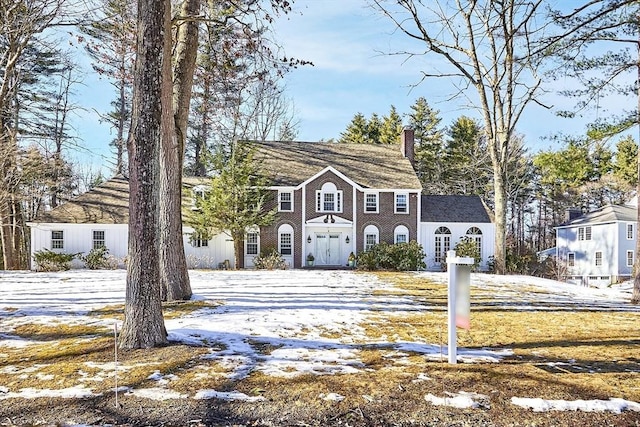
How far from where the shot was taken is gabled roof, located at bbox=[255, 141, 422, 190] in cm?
2616

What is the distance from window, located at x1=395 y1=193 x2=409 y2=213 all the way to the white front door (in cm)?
382

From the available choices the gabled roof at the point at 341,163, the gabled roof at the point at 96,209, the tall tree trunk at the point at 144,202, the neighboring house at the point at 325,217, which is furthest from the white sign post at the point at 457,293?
the gabled roof at the point at 96,209

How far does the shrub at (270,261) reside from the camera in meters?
22.2

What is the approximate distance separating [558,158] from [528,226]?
36.8 m

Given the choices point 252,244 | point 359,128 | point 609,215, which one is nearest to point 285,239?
point 252,244

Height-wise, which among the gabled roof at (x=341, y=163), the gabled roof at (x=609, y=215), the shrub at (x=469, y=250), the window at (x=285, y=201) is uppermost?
the gabled roof at (x=341, y=163)

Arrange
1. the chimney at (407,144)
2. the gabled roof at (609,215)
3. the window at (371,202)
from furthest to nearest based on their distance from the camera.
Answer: the gabled roof at (609,215) < the chimney at (407,144) < the window at (371,202)

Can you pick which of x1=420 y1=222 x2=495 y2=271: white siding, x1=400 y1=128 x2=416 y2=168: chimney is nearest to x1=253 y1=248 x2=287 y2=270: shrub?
x1=420 y1=222 x2=495 y2=271: white siding

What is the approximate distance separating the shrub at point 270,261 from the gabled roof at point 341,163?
414 cm

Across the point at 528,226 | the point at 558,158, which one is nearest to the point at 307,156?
the point at 558,158

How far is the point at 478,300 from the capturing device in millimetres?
10383

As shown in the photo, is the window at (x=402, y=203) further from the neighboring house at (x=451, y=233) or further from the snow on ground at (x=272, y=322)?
the snow on ground at (x=272, y=322)

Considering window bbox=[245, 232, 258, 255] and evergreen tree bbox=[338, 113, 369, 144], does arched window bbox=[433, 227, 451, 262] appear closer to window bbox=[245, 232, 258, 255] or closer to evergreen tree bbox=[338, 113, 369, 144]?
window bbox=[245, 232, 258, 255]

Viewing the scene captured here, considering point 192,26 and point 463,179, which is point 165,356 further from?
point 463,179
